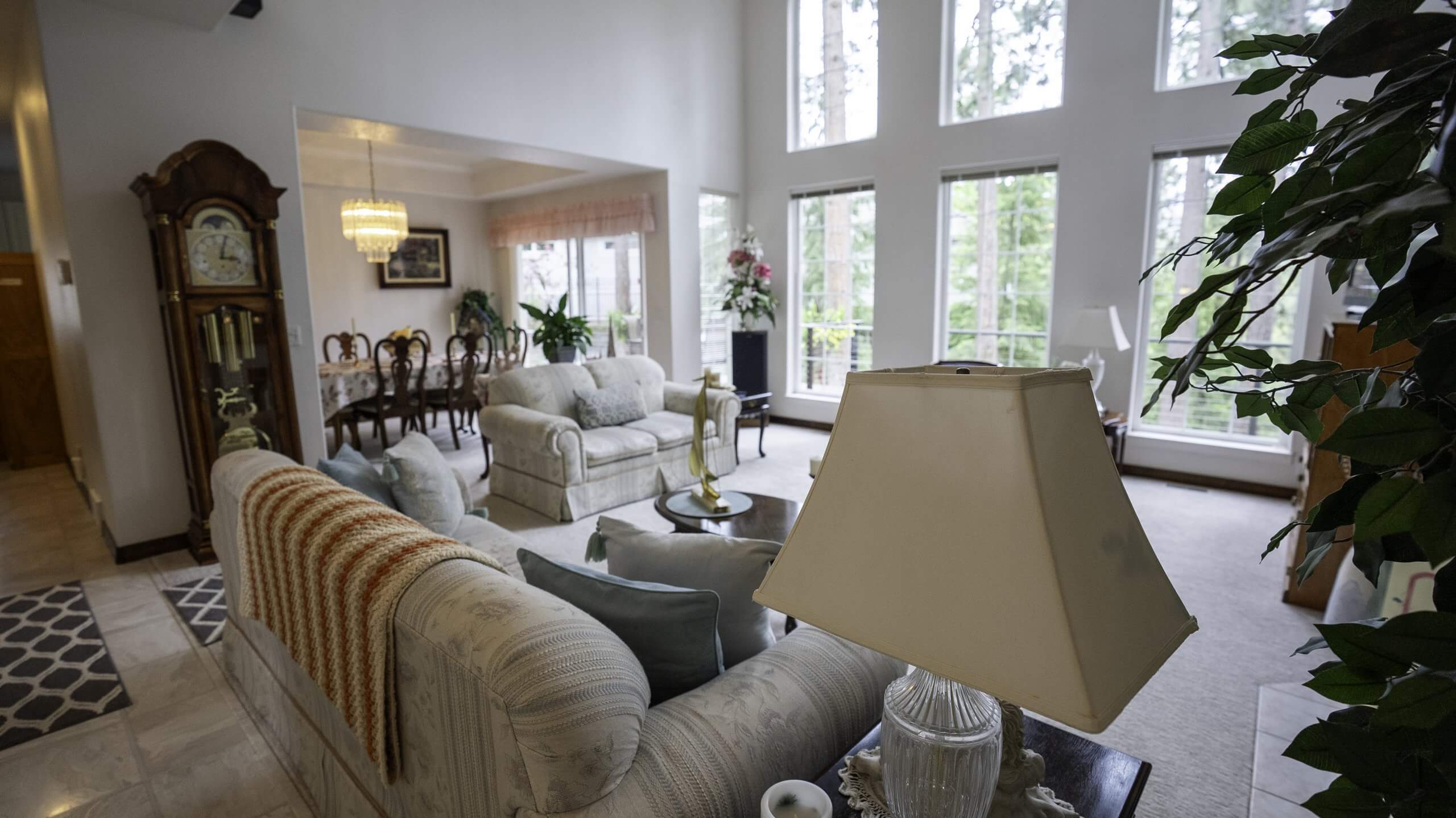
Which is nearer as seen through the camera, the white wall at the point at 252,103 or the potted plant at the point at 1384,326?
the potted plant at the point at 1384,326

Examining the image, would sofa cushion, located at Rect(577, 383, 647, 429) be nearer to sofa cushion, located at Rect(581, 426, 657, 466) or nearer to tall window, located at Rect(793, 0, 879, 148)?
sofa cushion, located at Rect(581, 426, 657, 466)

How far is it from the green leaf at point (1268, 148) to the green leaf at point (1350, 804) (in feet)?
1.46

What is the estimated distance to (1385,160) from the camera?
0.43 metres

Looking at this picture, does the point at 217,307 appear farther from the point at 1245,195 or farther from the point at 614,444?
the point at 1245,195

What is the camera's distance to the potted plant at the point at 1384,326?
400mm

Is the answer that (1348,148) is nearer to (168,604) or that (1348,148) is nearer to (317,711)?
(317,711)

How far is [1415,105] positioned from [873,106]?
20.3 feet

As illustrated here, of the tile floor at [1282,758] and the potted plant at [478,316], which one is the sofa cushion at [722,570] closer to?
the tile floor at [1282,758]

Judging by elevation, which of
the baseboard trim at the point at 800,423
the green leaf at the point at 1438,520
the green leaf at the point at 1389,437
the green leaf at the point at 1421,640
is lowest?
the baseboard trim at the point at 800,423

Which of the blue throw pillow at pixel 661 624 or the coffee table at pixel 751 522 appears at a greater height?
the blue throw pillow at pixel 661 624

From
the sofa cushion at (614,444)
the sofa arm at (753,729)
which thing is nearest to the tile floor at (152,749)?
the sofa arm at (753,729)

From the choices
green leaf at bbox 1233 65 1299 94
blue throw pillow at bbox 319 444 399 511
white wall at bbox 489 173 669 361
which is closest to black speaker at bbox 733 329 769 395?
white wall at bbox 489 173 669 361

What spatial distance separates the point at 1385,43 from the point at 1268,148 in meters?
0.11

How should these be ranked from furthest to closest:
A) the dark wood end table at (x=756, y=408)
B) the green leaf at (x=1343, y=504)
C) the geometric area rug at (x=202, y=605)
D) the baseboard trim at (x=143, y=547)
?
1. the dark wood end table at (x=756, y=408)
2. the baseboard trim at (x=143, y=547)
3. the geometric area rug at (x=202, y=605)
4. the green leaf at (x=1343, y=504)
